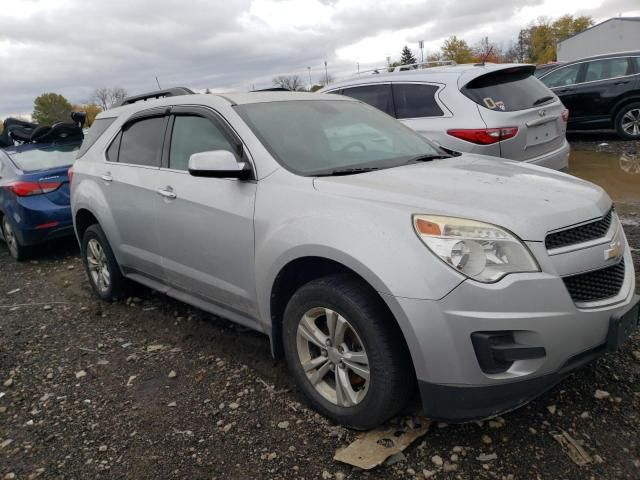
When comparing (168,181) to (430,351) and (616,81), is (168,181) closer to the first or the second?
(430,351)

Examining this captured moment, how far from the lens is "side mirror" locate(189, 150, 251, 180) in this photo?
2.91 meters

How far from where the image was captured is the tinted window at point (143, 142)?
3867 millimetres

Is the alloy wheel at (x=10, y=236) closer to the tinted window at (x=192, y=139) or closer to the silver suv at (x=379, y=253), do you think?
the silver suv at (x=379, y=253)

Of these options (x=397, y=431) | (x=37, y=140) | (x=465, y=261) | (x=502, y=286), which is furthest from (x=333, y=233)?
(x=37, y=140)

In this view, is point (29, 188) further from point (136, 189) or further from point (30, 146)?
point (136, 189)

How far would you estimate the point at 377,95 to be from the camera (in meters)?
6.41

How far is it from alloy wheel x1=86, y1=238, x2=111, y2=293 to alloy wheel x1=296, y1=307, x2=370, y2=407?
252 centimetres

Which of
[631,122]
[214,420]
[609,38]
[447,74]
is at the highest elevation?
[609,38]

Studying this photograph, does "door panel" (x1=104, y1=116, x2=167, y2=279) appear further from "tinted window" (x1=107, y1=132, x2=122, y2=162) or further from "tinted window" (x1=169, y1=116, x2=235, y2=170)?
"tinted window" (x1=169, y1=116, x2=235, y2=170)

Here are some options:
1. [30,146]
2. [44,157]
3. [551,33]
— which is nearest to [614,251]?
[44,157]

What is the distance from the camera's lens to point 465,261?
2186 mm

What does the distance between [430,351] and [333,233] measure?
68 centimetres

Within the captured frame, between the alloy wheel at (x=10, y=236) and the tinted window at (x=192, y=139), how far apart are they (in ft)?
13.3

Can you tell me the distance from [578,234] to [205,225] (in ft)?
6.58
